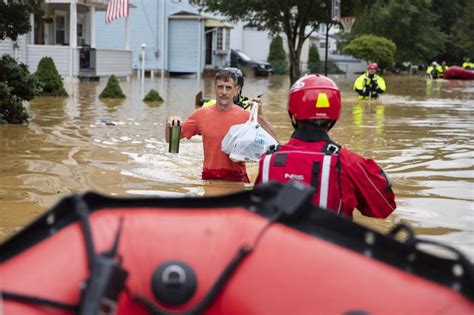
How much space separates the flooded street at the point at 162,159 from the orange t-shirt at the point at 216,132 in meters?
0.17

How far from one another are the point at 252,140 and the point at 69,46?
26825mm

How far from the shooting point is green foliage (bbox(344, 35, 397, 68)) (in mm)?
59500

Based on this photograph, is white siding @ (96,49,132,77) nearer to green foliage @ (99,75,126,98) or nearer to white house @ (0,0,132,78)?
white house @ (0,0,132,78)

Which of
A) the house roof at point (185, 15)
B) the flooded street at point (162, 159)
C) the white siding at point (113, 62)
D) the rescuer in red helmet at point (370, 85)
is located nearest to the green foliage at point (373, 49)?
the house roof at point (185, 15)

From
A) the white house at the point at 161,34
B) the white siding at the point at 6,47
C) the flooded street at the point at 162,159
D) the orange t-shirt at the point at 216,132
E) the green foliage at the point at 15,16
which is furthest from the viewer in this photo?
the white house at the point at 161,34

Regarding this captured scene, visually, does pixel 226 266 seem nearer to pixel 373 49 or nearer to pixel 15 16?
pixel 15 16

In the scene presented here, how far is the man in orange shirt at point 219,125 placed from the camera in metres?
7.79

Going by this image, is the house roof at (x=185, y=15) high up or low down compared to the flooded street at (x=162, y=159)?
up

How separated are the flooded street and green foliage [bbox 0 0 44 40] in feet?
6.44

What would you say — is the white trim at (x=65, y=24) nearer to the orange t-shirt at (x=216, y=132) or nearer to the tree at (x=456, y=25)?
the orange t-shirt at (x=216, y=132)

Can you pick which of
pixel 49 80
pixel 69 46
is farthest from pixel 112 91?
pixel 69 46

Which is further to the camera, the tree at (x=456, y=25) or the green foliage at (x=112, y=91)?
the tree at (x=456, y=25)

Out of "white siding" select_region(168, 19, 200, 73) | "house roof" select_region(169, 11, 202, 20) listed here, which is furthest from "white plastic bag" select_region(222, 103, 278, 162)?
"white siding" select_region(168, 19, 200, 73)

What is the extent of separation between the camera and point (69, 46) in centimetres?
3250
